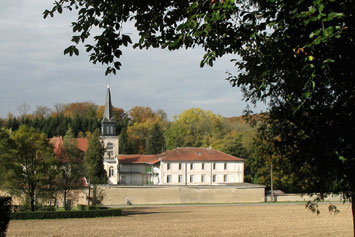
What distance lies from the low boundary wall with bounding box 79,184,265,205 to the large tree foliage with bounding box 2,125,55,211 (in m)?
13.7

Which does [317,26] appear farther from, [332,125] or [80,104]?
[80,104]

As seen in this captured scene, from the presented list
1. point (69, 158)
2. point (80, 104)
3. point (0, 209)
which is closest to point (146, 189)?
point (69, 158)

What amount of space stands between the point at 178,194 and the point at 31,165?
20592 millimetres

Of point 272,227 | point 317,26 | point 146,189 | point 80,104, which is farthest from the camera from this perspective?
point 80,104

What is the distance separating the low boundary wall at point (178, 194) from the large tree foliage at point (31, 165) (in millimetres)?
13734

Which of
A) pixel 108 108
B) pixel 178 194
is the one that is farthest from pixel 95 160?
pixel 108 108

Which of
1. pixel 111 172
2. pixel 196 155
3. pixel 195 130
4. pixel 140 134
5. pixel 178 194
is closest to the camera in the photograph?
pixel 178 194

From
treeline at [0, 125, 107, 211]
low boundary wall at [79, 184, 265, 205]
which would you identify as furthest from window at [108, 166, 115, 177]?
treeline at [0, 125, 107, 211]

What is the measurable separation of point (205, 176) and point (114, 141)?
16.9 metres

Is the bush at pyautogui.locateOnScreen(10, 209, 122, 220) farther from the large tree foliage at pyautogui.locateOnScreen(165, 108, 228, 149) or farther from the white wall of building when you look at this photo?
the large tree foliage at pyautogui.locateOnScreen(165, 108, 228, 149)

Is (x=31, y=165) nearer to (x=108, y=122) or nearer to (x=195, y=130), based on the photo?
(x=108, y=122)

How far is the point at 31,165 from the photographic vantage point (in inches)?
1247

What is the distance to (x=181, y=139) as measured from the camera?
7819 cm

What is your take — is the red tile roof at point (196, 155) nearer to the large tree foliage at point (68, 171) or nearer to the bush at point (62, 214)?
the large tree foliage at point (68, 171)
